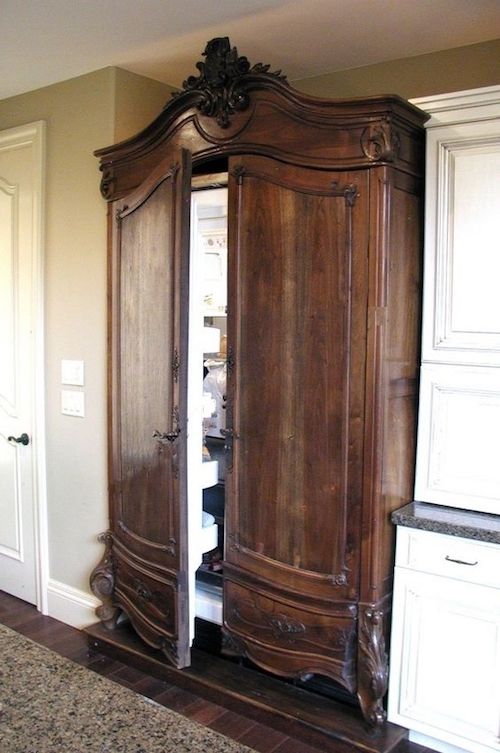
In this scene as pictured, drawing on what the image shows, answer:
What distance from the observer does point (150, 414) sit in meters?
2.67

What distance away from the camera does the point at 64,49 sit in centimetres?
275

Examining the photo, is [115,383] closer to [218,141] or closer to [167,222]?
[167,222]

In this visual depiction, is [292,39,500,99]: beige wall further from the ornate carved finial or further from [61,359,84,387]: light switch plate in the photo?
[61,359,84,387]: light switch plate

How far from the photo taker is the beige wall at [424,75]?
8.35ft

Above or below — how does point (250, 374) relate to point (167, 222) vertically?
below

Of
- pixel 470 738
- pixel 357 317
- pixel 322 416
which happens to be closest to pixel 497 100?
pixel 357 317

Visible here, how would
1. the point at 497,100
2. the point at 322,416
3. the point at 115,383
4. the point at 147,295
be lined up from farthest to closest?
the point at 115,383 < the point at 147,295 < the point at 322,416 < the point at 497,100

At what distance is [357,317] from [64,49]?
5.52 feet

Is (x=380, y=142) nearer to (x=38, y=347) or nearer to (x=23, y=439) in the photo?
(x=38, y=347)

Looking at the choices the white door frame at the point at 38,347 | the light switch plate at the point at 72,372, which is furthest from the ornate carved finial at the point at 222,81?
the light switch plate at the point at 72,372

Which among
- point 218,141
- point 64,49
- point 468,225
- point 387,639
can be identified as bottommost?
point 387,639

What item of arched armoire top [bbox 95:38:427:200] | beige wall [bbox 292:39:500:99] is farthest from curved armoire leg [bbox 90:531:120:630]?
beige wall [bbox 292:39:500:99]

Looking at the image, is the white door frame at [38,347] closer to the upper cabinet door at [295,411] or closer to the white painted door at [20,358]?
the white painted door at [20,358]

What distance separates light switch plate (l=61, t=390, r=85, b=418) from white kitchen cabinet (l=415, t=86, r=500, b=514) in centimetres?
159
